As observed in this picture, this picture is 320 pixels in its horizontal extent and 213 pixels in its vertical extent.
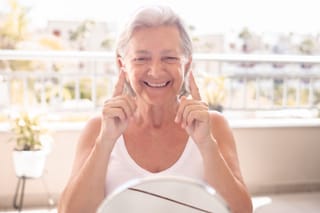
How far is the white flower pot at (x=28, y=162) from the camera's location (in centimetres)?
256

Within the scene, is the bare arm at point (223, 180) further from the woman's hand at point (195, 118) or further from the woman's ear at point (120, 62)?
the woman's ear at point (120, 62)

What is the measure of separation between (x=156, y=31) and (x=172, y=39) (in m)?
0.04

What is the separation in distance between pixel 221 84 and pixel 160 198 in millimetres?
2952

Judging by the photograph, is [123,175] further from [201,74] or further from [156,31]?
[201,74]

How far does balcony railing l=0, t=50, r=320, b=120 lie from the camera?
3441 millimetres

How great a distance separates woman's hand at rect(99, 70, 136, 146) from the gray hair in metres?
0.20

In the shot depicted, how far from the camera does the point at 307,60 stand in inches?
135

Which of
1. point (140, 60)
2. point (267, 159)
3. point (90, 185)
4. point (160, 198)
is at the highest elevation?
point (140, 60)

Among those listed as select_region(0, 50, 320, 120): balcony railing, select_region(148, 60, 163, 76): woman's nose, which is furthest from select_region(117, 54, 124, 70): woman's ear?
select_region(0, 50, 320, 120): balcony railing

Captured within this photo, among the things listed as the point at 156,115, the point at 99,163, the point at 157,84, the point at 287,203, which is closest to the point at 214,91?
the point at 287,203

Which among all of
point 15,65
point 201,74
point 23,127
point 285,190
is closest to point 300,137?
point 285,190

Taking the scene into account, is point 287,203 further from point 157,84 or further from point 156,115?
point 157,84

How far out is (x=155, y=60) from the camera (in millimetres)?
957

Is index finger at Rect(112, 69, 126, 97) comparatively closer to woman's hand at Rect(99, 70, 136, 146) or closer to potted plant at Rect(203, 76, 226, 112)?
woman's hand at Rect(99, 70, 136, 146)
